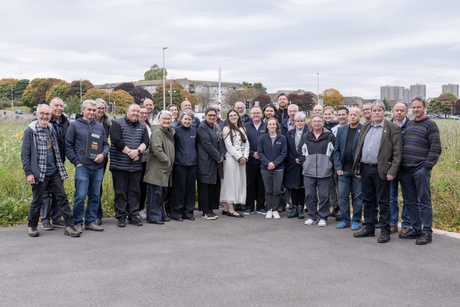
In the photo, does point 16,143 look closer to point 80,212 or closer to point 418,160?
point 80,212

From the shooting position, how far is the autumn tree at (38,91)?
99.7 metres

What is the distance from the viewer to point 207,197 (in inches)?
345

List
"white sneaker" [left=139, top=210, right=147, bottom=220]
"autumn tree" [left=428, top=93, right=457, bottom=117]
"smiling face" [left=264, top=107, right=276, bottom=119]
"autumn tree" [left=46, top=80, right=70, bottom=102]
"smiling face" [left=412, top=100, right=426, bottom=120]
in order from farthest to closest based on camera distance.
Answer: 1. "autumn tree" [left=428, top=93, right=457, bottom=117]
2. "autumn tree" [left=46, top=80, right=70, bottom=102]
3. "smiling face" [left=264, top=107, right=276, bottom=119]
4. "white sneaker" [left=139, top=210, right=147, bottom=220]
5. "smiling face" [left=412, top=100, right=426, bottom=120]

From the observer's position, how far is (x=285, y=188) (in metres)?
9.38

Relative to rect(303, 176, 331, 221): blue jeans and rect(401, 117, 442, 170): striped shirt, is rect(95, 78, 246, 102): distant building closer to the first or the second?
rect(303, 176, 331, 221): blue jeans

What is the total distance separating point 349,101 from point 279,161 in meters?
156

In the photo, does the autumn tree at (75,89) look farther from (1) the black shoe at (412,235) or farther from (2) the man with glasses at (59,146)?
(1) the black shoe at (412,235)

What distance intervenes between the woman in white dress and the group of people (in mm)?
19

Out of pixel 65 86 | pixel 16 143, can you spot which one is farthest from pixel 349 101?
pixel 16 143

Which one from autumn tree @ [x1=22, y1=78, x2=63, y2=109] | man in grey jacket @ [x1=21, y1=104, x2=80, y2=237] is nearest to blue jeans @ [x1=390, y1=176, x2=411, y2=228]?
man in grey jacket @ [x1=21, y1=104, x2=80, y2=237]

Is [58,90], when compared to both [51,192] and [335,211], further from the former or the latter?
[335,211]

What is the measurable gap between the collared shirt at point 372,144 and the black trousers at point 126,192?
12.6ft

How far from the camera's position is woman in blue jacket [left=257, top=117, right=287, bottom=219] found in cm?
875

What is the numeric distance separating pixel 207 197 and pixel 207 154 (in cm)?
81
